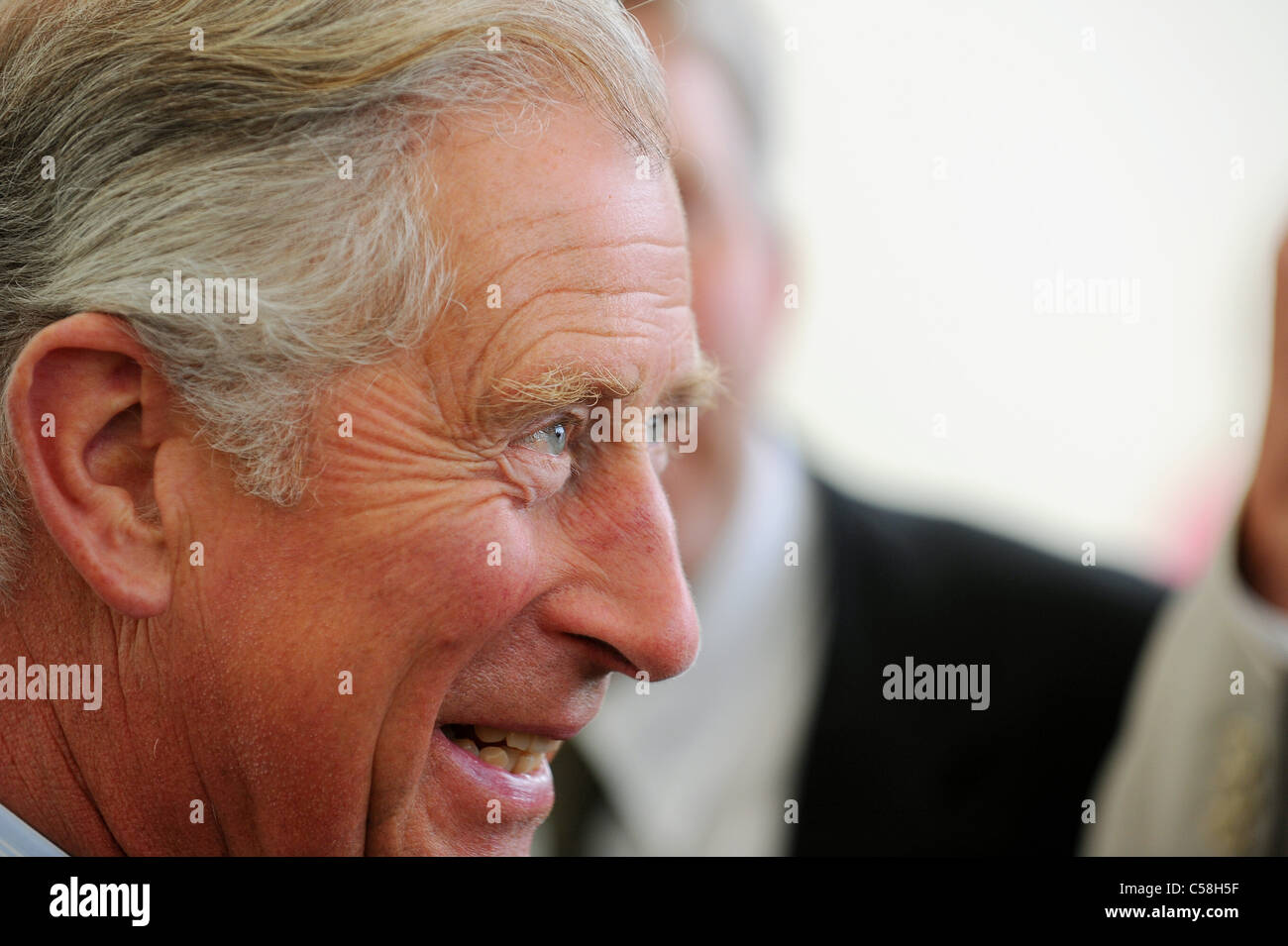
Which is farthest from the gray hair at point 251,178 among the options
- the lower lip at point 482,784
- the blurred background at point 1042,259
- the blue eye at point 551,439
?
the blurred background at point 1042,259

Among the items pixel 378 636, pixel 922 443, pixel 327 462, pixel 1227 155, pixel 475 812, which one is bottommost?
pixel 475 812

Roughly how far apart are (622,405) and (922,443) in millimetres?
1154

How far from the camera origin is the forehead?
85 centimetres

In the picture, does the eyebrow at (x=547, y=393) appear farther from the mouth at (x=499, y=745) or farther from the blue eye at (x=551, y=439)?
the mouth at (x=499, y=745)

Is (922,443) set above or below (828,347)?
below

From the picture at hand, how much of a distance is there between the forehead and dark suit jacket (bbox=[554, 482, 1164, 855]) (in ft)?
3.46

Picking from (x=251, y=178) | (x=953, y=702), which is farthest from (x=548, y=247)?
(x=953, y=702)

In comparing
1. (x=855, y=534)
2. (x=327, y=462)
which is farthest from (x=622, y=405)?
(x=855, y=534)

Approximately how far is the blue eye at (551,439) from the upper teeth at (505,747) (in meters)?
0.23

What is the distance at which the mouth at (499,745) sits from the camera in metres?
0.94

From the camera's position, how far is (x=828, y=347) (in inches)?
80.0

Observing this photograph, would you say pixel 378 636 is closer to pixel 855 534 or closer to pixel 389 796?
pixel 389 796

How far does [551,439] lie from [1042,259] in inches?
45.3
